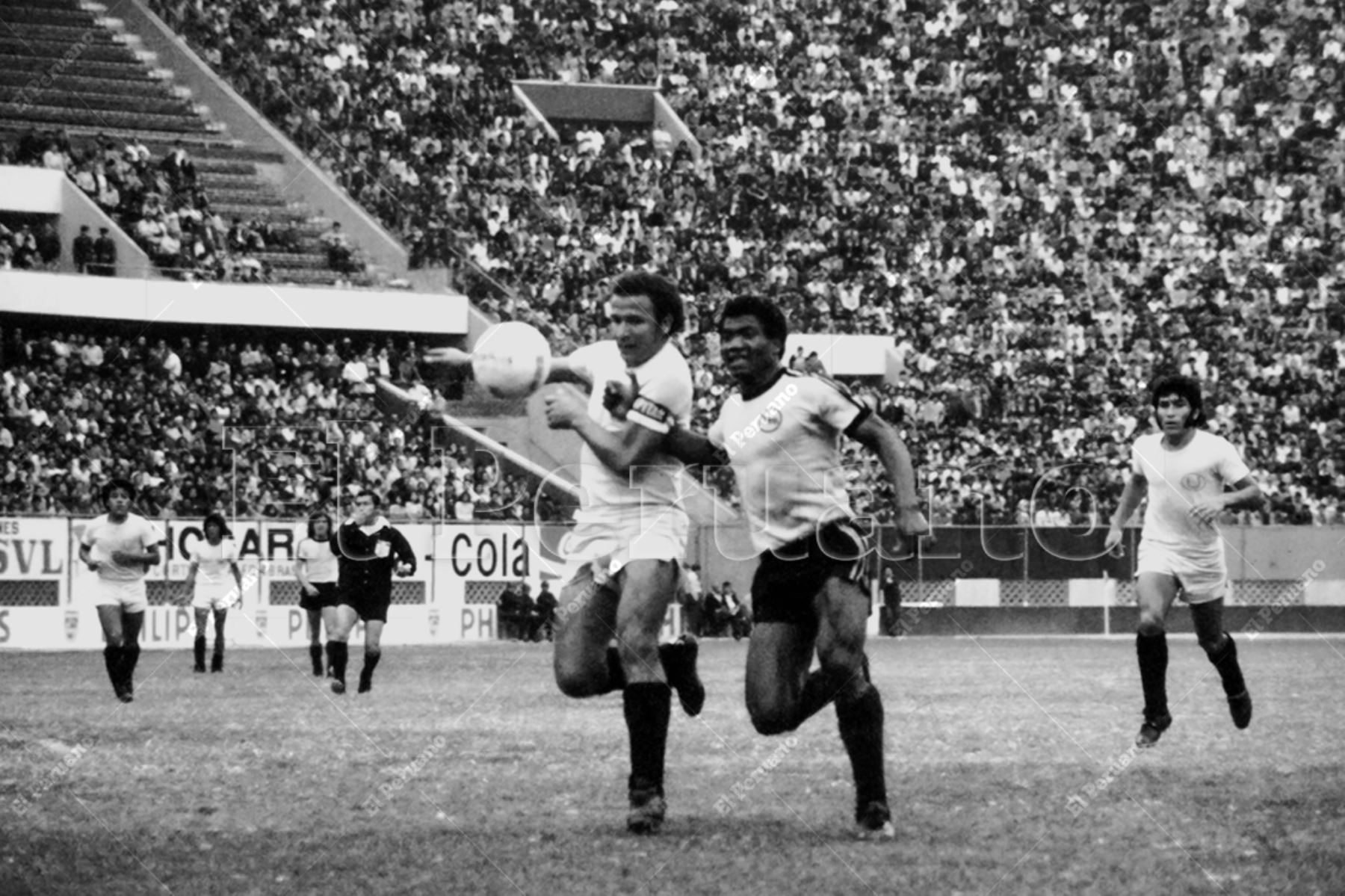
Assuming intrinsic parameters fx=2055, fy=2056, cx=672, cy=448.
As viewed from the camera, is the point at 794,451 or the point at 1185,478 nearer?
the point at 794,451

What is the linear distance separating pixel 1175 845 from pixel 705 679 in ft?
50.2

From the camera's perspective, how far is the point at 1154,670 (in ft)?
42.3

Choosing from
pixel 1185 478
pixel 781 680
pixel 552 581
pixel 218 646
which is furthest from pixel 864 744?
pixel 552 581

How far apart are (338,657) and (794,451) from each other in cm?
1167

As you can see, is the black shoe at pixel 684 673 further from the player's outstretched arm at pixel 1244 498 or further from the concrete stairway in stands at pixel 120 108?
the concrete stairway in stands at pixel 120 108

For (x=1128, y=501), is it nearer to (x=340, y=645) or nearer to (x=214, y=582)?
(x=340, y=645)

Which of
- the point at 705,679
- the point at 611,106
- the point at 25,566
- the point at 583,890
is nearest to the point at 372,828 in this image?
the point at 583,890

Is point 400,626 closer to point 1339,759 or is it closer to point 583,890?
point 1339,759

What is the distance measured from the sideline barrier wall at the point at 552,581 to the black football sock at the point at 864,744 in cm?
1916

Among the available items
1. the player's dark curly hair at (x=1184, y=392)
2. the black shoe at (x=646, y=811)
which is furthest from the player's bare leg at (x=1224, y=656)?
the black shoe at (x=646, y=811)

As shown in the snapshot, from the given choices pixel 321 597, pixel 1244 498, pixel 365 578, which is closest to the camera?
pixel 1244 498

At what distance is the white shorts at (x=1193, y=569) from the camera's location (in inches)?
518

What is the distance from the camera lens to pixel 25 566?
1210 inches

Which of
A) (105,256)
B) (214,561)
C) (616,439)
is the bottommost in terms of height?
(214,561)
